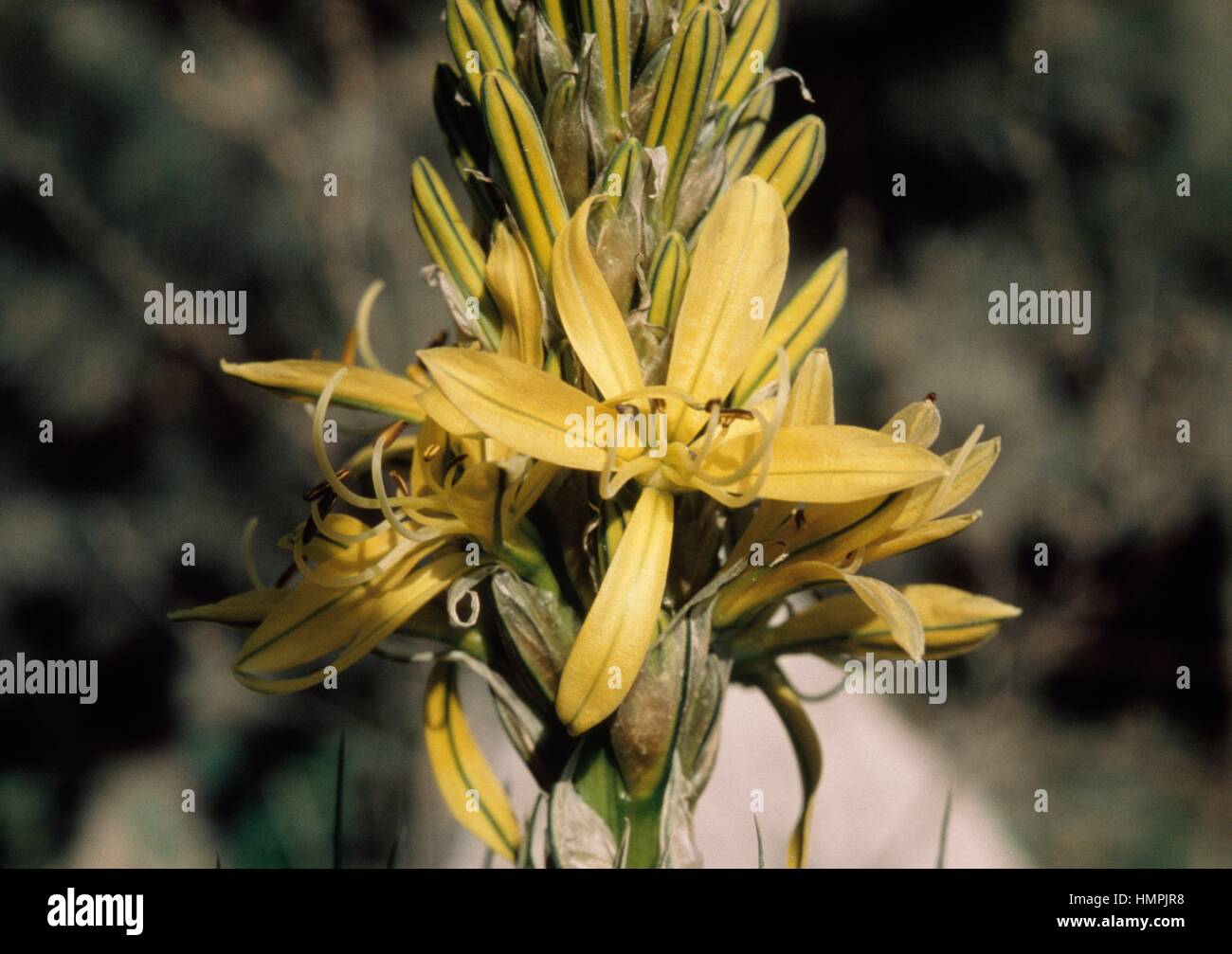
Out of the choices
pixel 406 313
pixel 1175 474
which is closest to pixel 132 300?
pixel 406 313

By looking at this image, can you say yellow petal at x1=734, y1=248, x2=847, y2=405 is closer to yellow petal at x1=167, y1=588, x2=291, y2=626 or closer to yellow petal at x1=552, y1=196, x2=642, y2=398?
yellow petal at x1=552, y1=196, x2=642, y2=398

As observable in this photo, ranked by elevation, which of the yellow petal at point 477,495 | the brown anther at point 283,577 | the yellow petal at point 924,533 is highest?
the yellow petal at point 477,495

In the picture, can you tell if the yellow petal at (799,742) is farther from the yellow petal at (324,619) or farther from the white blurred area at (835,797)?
the white blurred area at (835,797)

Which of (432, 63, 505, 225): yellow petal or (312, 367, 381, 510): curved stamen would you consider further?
(432, 63, 505, 225): yellow petal

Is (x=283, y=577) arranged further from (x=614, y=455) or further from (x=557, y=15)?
(x=557, y=15)

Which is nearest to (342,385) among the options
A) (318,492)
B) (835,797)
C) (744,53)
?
(318,492)

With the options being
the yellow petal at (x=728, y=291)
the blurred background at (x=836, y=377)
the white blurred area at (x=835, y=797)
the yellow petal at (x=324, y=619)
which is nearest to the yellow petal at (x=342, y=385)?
the yellow petal at (x=324, y=619)

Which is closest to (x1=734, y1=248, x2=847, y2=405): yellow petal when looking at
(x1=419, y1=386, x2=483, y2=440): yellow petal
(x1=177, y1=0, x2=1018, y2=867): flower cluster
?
(x1=177, y1=0, x2=1018, y2=867): flower cluster
